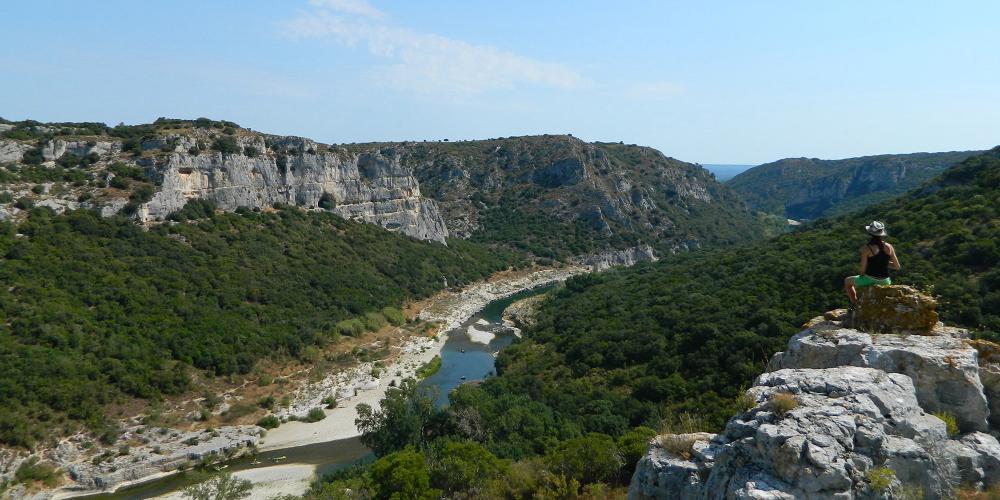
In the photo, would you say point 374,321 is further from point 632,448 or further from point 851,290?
point 851,290

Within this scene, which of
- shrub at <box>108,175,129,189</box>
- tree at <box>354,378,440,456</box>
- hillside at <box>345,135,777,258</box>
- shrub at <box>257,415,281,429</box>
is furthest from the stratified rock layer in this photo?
hillside at <box>345,135,777,258</box>

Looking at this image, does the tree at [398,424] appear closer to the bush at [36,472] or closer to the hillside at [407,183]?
the bush at [36,472]

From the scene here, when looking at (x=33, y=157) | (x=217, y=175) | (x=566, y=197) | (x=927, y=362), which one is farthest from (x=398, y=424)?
(x=566, y=197)

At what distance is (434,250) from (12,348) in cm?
5273

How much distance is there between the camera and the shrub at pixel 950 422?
6.41 metres

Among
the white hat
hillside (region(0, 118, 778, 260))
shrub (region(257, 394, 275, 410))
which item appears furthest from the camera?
hillside (region(0, 118, 778, 260))

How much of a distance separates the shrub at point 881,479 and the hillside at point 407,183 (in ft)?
159

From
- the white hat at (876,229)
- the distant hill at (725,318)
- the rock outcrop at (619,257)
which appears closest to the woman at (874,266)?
the white hat at (876,229)

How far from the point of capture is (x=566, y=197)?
104625 millimetres

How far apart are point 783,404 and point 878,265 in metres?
3.97

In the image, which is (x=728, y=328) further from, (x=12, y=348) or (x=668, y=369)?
(x=12, y=348)

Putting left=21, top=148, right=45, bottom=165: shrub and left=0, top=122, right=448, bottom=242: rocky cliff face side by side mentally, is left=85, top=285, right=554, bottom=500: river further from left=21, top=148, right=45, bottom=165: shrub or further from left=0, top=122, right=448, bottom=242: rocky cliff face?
left=21, top=148, right=45, bottom=165: shrub

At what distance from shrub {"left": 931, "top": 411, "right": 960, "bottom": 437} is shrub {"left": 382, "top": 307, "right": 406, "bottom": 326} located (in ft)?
163

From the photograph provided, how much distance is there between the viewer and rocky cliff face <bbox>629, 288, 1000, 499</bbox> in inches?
210
